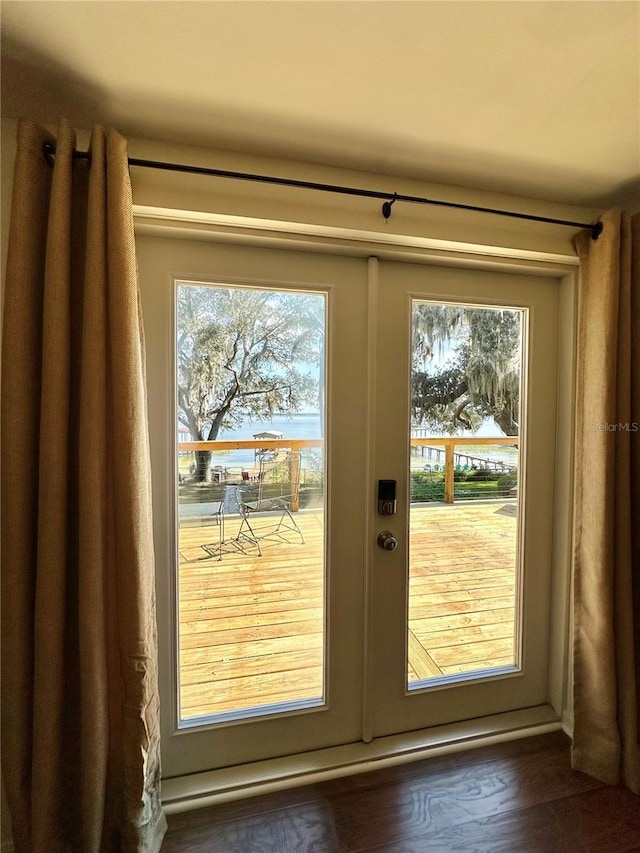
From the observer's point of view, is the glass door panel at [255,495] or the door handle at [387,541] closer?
the glass door panel at [255,495]

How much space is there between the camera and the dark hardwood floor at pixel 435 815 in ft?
3.79

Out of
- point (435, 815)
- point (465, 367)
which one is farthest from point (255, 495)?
point (435, 815)

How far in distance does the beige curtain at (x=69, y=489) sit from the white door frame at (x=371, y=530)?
243 mm

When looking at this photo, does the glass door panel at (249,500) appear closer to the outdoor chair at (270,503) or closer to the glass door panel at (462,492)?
the outdoor chair at (270,503)

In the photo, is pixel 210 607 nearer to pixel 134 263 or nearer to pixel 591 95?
pixel 134 263

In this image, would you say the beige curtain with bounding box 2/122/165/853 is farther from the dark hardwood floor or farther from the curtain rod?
the dark hardwood floor

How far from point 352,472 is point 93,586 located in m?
0.89

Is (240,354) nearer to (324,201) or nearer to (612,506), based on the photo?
(324,201)

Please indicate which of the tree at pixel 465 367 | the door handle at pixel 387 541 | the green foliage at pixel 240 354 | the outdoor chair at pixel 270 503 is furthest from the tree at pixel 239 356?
the door handle at pixel 387 541

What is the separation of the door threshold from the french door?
34 mm

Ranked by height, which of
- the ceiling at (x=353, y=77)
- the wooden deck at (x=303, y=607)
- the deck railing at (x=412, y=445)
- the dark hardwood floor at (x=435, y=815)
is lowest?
the dark hardwood floor at (x=435, y=815)

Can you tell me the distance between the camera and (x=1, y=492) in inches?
38.2

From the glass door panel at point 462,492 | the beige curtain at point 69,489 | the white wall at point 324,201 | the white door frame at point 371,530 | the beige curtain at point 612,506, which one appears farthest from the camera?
the glass door panel at point 462,492

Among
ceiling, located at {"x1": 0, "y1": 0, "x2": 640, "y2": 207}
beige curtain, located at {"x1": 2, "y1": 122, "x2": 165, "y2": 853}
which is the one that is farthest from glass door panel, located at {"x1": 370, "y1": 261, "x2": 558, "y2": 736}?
beige curtain, located at {"x1": 2, "y1": 122, "x2": 165, "y2": 853}
